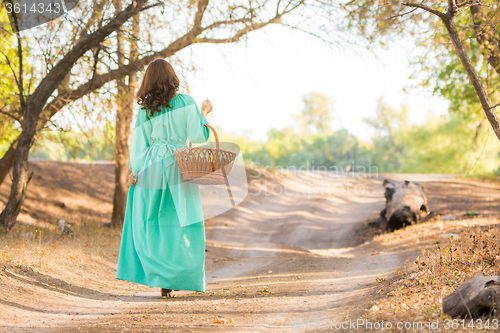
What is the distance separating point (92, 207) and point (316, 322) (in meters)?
10.9

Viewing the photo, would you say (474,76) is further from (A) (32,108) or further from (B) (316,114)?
(B) (316,114)

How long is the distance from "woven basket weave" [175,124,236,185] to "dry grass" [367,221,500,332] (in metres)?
1.82

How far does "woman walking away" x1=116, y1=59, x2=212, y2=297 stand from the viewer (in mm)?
3969

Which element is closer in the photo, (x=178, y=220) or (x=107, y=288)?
(x=178, y=220)

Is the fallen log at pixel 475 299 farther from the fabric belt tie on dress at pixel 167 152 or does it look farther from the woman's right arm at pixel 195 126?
the fabric belt tie on dress at pixel 167 152

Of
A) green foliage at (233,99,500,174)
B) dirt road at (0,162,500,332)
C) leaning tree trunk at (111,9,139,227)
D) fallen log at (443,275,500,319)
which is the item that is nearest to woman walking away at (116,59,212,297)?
dirt road at (0,162,500,332)

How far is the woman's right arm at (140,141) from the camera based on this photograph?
13.8 ft

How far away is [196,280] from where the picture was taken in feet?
13.0

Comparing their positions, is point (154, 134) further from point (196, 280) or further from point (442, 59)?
point (442, 59)

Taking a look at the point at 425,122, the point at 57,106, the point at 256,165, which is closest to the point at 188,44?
the point at 57,106

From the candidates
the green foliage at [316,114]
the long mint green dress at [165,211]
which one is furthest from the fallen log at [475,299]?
the green foliage at [316,114]

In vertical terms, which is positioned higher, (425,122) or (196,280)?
(425,122)

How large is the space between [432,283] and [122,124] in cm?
725

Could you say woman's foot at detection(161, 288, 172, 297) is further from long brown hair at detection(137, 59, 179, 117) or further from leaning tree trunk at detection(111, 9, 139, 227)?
leaning tree trunk at detection(111, 9, 139, 227)
